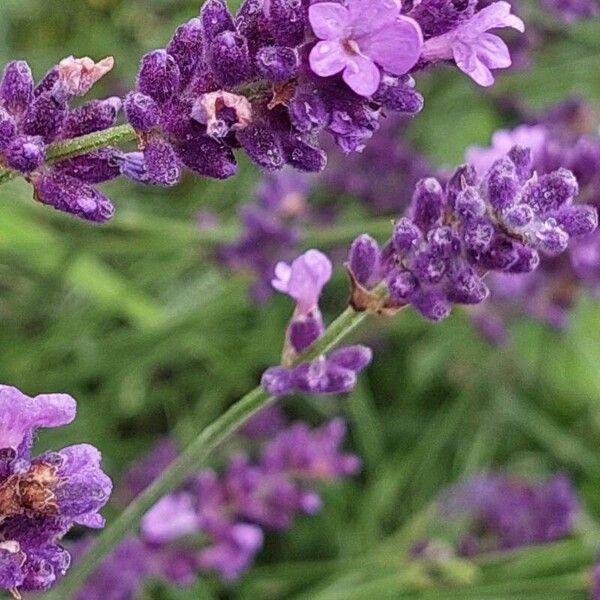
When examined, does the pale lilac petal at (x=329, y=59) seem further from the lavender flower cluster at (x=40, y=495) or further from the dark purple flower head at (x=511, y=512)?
the dark purple flower head at (x=511, y=512)

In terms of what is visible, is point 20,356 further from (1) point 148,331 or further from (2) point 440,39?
(2) point 440,39

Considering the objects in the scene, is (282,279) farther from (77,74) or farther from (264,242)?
(264,242)

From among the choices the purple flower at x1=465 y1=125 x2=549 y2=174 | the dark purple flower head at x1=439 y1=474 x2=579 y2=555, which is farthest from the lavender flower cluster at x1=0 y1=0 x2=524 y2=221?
the dark purple flower head at x1=439 y1=474 x2=579 y2=555

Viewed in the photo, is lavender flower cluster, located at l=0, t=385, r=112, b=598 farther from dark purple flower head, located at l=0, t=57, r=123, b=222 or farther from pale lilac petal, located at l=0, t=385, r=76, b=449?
dark purple flower head, located at l=0, t=57, r=123, b=222

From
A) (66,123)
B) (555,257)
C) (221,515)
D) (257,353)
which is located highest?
(66,123)

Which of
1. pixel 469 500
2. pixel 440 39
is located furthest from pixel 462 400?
pixel 440 39

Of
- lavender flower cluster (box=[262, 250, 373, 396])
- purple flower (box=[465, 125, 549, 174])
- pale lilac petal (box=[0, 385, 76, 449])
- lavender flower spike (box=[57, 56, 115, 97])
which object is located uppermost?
lavender flower spike (box=[57, 56, 115, 97])

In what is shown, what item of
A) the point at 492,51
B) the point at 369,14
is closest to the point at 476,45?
the point at 492,51
